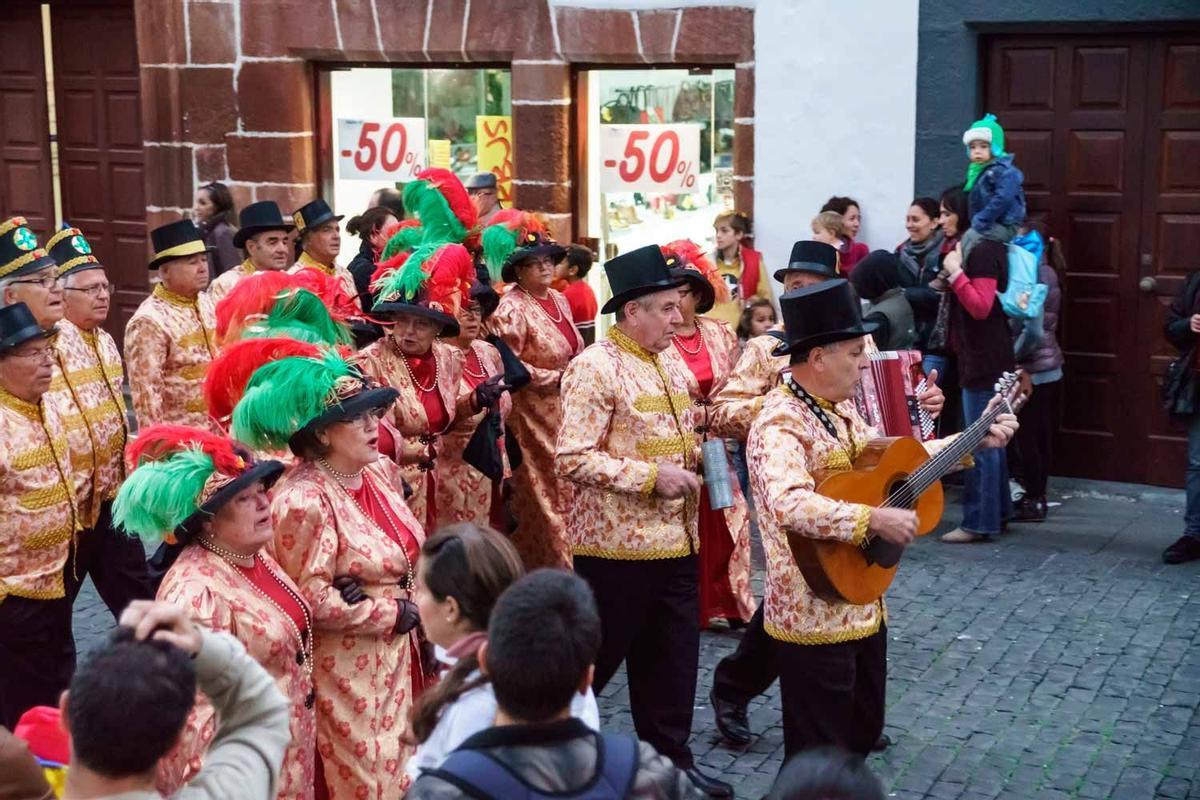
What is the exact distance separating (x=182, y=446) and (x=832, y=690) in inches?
93.0

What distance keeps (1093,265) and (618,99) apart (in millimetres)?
3742

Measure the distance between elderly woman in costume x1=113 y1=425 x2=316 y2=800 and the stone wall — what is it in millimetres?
7653

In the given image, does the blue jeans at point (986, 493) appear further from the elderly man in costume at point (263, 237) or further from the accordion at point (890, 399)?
the elderly man in costume at point (263, 237)

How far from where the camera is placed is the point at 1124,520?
10742 mm

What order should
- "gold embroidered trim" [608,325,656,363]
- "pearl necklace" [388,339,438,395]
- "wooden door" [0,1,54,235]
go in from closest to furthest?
"gold embroidered trim" [608,325,656,363], "pearl necklace" [388,339,438,395], "wooden door" [0,1,54,235]

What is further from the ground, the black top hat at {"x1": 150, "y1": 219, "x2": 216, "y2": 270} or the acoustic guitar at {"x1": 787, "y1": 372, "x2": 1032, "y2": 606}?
the black top hat at {"x1": 150, "y1": 219, "x2": 216, "y2": 270}

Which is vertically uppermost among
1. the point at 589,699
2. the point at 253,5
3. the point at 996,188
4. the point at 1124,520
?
the point at 253,5

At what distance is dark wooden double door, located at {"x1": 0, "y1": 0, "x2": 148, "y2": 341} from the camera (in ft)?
49.0

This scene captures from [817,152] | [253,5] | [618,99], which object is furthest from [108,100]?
[817,152]

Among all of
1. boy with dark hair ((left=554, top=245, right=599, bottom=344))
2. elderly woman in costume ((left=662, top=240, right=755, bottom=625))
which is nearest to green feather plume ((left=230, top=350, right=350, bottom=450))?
elderly woman in costume ((left=662, top=240, right=755, bottom=625))

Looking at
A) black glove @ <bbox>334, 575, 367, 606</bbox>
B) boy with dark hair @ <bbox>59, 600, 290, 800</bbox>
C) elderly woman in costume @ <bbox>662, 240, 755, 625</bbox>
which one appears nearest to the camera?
boy with dark hair @ <bbox>59, 600, 290, 800</bbox>

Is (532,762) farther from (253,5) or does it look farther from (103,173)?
(103,173)

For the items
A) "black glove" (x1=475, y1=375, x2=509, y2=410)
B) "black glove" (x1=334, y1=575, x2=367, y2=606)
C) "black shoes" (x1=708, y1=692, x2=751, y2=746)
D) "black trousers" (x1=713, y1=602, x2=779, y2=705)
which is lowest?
"black shoes" (x1=708, y1=692, x2=751, y2=746)

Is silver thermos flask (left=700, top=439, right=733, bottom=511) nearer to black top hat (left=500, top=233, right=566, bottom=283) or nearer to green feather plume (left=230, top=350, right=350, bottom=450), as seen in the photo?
green feather plume (left=230, top=350, right=350, bottom=450)
